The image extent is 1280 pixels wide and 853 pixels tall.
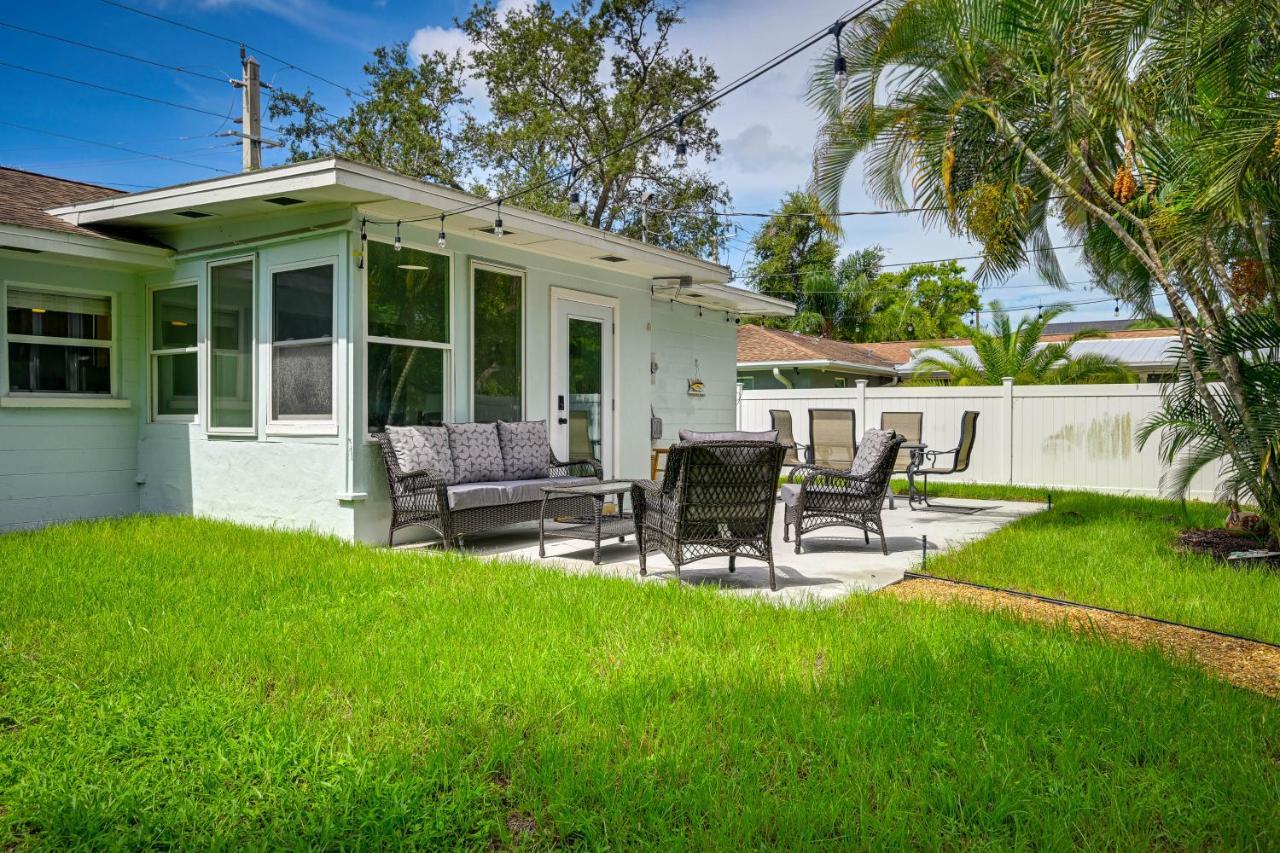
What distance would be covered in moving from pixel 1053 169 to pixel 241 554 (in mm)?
7757

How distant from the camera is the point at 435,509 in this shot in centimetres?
669

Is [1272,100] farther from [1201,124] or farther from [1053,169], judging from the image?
[1053,169]

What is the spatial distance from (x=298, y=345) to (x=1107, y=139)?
7433mm

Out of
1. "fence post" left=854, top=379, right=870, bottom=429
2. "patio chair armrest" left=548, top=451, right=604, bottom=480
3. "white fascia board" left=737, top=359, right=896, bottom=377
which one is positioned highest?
"white fascia board" left=737, top=359, right=896, bottom=377

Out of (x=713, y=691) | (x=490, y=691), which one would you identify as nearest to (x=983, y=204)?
(x=713, y=691)

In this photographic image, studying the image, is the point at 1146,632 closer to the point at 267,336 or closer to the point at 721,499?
the point at 721,499

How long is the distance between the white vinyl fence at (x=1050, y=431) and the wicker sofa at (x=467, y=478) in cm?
733

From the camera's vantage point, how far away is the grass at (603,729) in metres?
2.43

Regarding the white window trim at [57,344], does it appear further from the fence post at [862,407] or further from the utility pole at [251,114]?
the fence post at [862,407]

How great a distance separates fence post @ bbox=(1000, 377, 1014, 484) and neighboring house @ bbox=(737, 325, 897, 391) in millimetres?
6527

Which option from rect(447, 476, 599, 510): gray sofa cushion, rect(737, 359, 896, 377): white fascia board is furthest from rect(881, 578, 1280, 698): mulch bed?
rect(737, 359, 896, 377): white fascia board

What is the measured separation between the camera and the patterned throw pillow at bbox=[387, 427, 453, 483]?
22.7 ft

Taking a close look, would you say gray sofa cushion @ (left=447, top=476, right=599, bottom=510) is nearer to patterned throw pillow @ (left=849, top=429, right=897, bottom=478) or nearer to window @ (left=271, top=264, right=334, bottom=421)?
window @ (left=271, top=264, right=334, bottom=421)

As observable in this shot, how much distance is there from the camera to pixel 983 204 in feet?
24.2
